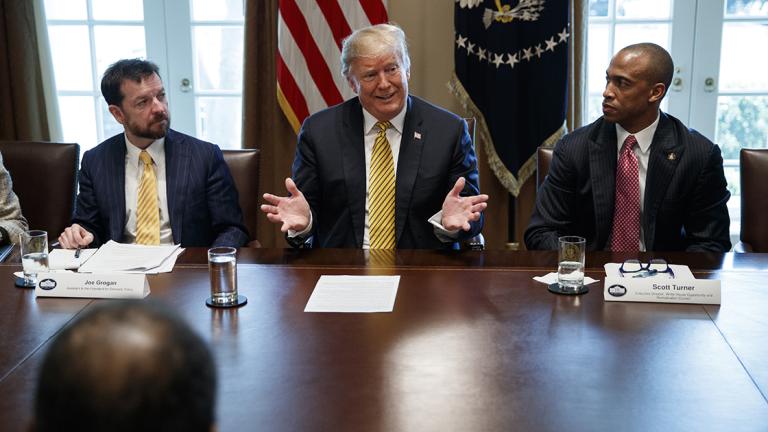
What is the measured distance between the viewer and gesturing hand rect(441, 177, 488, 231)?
6.84 feet

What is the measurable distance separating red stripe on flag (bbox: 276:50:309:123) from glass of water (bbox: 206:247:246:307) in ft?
6.82

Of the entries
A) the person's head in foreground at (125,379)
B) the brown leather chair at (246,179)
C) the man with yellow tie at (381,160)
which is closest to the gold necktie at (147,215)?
the brown leather chair at (246,179)

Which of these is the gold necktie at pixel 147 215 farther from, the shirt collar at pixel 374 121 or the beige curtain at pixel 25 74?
the beige curtain at pixel 25 74

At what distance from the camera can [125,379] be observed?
41cm

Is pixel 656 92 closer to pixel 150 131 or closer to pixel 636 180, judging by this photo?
pixel 636 180

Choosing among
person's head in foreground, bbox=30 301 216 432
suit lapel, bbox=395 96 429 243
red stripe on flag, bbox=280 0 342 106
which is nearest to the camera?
person's head in foreground, bbox=30 301 216 432

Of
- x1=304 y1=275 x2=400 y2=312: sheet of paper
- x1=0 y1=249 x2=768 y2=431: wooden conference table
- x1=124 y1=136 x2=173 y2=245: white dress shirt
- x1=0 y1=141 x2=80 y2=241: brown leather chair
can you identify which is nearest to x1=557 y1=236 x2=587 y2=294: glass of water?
x1=0 y1=249 x2=768 y2=431: wooden conference table

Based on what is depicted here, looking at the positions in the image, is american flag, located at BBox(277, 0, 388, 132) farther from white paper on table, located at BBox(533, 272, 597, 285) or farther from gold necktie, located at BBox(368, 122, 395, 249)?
white paper on table, located at BBox(533, 272, 597, 285)

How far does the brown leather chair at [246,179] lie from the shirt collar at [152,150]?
0.74 ft

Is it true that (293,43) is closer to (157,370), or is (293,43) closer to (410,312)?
(410,312)

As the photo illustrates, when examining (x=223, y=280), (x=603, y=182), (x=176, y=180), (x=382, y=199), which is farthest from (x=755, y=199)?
(x=176, y=180)

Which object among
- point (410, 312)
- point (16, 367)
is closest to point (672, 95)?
point (410, 312)

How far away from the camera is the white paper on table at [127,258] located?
1.88 metres

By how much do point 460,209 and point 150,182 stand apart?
1107mm
